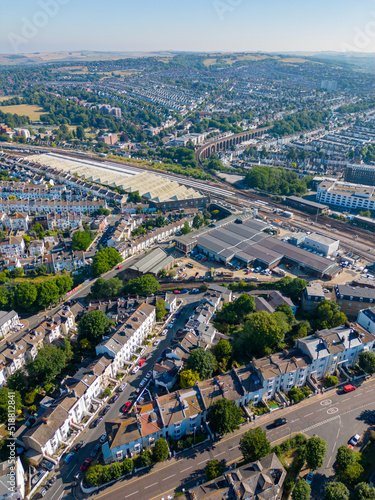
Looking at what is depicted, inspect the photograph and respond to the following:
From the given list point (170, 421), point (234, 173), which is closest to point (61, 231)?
point (170, 421)

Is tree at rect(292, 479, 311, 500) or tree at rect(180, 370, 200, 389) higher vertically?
tree at rect(180, 370, 200, 389)

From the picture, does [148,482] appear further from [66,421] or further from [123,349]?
[123,349]

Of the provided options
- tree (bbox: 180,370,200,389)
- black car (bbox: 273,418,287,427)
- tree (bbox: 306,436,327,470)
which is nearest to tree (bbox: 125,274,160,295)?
tree (bbox: 180,370,200,389)

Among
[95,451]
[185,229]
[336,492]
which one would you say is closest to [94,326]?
[95,451]

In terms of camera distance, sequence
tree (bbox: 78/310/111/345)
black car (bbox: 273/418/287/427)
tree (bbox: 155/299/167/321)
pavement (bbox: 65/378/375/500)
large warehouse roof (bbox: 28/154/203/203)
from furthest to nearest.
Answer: large warehouse roof (bbox: 28/154/203/203)
tree (bbox: 155/299/167/321)
tree (bbox: 78/310/111/345)
black car (bbox: 273/418/287/427)
pavement (bbox: 65/378/375/500)

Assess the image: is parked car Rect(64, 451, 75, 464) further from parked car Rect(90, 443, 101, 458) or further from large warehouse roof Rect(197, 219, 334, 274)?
large warehouse roof Rect(197, 219, 334, 274)

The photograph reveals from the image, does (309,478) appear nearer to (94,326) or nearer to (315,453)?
(315,453)

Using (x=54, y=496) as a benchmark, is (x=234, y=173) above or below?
above
